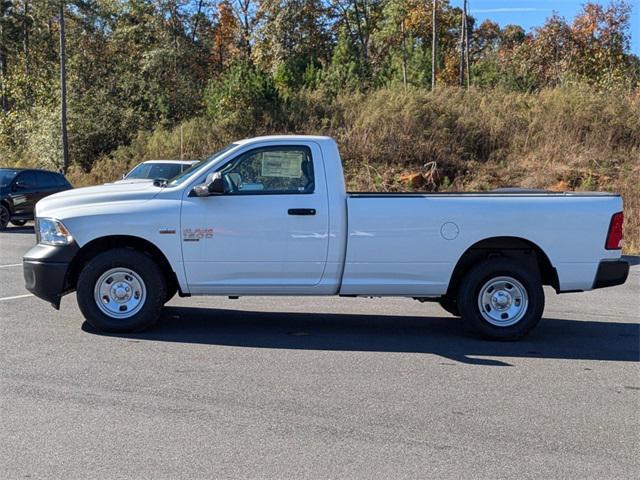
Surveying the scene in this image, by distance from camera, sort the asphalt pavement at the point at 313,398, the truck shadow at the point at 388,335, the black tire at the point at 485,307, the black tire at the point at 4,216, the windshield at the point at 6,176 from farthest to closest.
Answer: the windshield at the point at 6,176 → the black tire at the point at 4,216 → the black tire at the point at 485,307 → the truck shadow at the point at 388,335 → the asphalt pavement at the point at 313,398

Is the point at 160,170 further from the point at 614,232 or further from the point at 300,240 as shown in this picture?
the point at 614,232

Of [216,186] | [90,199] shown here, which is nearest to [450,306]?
[216,186]

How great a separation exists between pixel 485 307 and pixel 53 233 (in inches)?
177

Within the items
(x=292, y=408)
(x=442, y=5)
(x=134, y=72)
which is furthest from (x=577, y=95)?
(x=292, y=408)

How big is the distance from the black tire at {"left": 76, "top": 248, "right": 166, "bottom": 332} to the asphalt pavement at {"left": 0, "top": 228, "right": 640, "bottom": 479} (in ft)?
0.58

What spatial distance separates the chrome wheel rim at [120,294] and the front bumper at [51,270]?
375 mm

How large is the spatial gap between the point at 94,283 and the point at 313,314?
2669 millimetres

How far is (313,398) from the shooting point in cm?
554

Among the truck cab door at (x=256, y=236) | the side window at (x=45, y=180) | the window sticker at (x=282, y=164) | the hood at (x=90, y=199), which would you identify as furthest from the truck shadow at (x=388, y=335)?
the side window at (x=45, y=180)

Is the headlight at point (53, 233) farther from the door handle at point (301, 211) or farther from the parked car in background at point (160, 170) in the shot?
the parked car in background at point (160, 170)

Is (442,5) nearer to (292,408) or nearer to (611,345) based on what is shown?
(611,345)

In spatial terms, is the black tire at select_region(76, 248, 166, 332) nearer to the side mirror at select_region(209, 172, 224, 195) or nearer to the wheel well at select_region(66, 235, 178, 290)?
the wheel well at select_region(66, 235, 178, 290)

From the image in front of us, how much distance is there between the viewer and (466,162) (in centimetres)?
2520

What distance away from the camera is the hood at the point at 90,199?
7.39m
